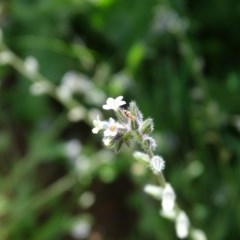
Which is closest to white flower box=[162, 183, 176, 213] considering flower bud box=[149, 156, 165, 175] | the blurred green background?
flower bud box=[149, 156, 165, 175]

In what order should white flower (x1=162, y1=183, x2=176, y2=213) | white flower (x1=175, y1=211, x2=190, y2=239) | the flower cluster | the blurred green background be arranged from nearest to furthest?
the flower cluster → white flower (x1=162, y1=183, x2=176, y2=213) → white flower (x1=175, y1=211, x2=190, y2=239) → the blurred green background

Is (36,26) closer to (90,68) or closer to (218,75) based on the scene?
(90,68)

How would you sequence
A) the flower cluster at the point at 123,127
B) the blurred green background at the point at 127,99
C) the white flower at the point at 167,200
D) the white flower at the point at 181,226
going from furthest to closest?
1. the blurred green background at the point at 127,99
2. the white flower at the point at 181,226
3. the white flower at the point at 167,200
4. the flower cluster at the point at 123,127

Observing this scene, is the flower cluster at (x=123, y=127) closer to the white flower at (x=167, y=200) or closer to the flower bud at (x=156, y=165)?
the flower bud at (x=156, y=165)

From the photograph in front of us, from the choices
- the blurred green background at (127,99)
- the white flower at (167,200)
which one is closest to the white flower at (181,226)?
the white flower at (167,200)

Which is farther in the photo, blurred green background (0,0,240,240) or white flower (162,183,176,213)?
blurred green background (0,0,240,240)

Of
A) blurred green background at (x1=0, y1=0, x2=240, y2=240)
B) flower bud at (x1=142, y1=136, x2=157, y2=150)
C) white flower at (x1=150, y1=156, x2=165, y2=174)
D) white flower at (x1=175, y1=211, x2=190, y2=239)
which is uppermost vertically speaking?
blurred green background at (x1=0, y1=0, x2=240, y2=240)

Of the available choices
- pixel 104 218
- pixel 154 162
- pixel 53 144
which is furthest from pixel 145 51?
pixel 154 162

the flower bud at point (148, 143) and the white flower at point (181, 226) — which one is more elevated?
the white flower at point (181, 226)

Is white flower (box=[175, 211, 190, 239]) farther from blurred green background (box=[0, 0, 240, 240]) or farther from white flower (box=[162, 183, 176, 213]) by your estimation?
blurred green background (box=[0, 0, 240, 240])

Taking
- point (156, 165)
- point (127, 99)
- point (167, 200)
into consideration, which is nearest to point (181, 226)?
point (167, 200)
